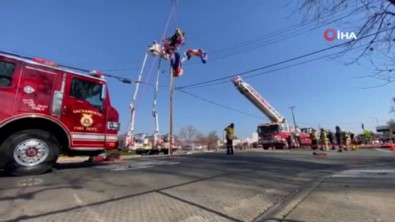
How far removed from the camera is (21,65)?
8633 mm

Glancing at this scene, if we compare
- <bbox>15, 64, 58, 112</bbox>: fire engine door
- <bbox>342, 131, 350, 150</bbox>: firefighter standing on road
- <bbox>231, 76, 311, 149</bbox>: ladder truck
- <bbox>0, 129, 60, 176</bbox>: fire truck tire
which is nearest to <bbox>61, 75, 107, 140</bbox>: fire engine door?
<bbox>15, 64, 58, 112</bbox>: fire engine door

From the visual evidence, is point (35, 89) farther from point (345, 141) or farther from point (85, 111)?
point (345, 141)

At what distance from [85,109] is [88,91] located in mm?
544

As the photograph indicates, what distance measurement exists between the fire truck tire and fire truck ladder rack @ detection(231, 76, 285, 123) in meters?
27.6

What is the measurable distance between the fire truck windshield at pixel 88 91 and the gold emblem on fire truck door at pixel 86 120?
0.39 m

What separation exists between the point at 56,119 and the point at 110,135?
1889 millimetres

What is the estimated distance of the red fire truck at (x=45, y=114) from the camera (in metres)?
8.33

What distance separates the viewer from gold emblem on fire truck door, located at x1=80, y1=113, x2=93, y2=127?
9.79 metres

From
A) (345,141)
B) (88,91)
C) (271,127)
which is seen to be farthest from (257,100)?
(88,91)

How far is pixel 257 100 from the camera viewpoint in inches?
1474

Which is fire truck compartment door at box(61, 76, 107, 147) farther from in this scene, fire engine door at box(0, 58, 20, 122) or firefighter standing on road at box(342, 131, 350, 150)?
firefighter standing on road at box(342, 131, 350, 150)

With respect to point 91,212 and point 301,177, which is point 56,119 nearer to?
point 91,212

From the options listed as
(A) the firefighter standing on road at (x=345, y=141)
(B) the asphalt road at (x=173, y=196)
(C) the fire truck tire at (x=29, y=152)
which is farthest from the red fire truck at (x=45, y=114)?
(A) the firefighter standing on road at (x=345, y=141)

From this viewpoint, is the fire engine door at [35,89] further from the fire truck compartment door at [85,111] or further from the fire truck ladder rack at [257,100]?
the fire truck ladder rack at [257,100]
